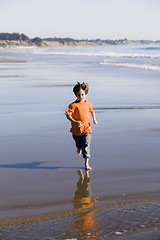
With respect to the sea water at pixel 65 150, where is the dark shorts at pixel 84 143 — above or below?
above

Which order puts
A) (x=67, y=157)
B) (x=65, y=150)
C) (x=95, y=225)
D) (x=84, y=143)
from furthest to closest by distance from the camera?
1. (x=65, y=150)
2. (x=67, y=157)
3. (x=84, y=143)
4. (x=95, y=225)

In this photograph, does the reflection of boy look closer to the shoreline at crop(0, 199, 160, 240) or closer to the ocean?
the ocean

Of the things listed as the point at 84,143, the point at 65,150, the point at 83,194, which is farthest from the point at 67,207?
the point at 65,150

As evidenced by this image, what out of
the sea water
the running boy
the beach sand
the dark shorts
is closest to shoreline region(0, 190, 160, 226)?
the beach sand

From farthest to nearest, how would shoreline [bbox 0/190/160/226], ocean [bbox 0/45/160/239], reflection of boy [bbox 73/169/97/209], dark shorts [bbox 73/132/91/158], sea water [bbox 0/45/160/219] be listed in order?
1. dark shorts [bbox 73/132/91/158]
2. sea water [bbox 0/45/160/219]
3. ocean [bbox 0/45/160/239]
4. reflection of boy [bbox 73/169/97/209]
5. shoreline [bbox 0/190/160/226]

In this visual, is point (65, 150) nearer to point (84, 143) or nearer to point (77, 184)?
point (84, 143)

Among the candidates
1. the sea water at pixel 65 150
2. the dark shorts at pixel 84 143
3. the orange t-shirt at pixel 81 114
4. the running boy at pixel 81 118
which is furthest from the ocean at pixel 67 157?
the orange t-shirt at pixel 81 114

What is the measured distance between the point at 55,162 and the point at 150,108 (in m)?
5.15

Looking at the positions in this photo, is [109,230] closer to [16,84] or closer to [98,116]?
[98,116]

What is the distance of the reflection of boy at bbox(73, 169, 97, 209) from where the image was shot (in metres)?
4.18

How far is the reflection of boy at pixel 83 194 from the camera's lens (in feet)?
13.7

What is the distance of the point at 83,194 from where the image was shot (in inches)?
178

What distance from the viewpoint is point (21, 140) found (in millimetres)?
7059

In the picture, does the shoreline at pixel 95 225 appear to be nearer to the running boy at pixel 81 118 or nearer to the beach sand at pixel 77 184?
the beach sand at pixel 77 184
